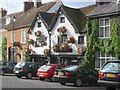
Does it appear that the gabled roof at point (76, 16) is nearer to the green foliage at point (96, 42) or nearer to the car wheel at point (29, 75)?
the green foliage at point (96, 42)

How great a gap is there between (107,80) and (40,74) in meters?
10.8

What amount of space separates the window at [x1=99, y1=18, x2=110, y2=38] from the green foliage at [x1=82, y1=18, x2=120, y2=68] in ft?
1.35

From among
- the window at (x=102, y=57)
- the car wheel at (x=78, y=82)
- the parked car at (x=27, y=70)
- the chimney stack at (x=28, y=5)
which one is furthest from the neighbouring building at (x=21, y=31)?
the car wheel at (x=78, y=82)

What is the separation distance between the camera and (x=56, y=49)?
3897 cm

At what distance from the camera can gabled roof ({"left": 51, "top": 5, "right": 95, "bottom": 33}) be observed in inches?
1463

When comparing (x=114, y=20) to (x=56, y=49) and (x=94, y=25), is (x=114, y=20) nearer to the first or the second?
(x=94, y=25)

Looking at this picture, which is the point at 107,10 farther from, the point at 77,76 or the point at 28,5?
the point at 28,5

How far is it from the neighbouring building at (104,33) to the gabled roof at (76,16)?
11.1ft

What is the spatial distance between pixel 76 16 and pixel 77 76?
1882 centimetres

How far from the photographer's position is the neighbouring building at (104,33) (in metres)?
30.1

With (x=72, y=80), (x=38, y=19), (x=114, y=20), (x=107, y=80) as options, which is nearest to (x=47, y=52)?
(x=38, y=19)

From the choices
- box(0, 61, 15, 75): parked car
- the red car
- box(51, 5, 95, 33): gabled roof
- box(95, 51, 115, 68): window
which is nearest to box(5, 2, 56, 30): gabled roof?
box(51, 5, 95, 33): gabled roof

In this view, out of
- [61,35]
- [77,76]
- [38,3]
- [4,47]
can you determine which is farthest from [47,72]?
[38,3]

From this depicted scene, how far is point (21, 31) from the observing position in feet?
161
